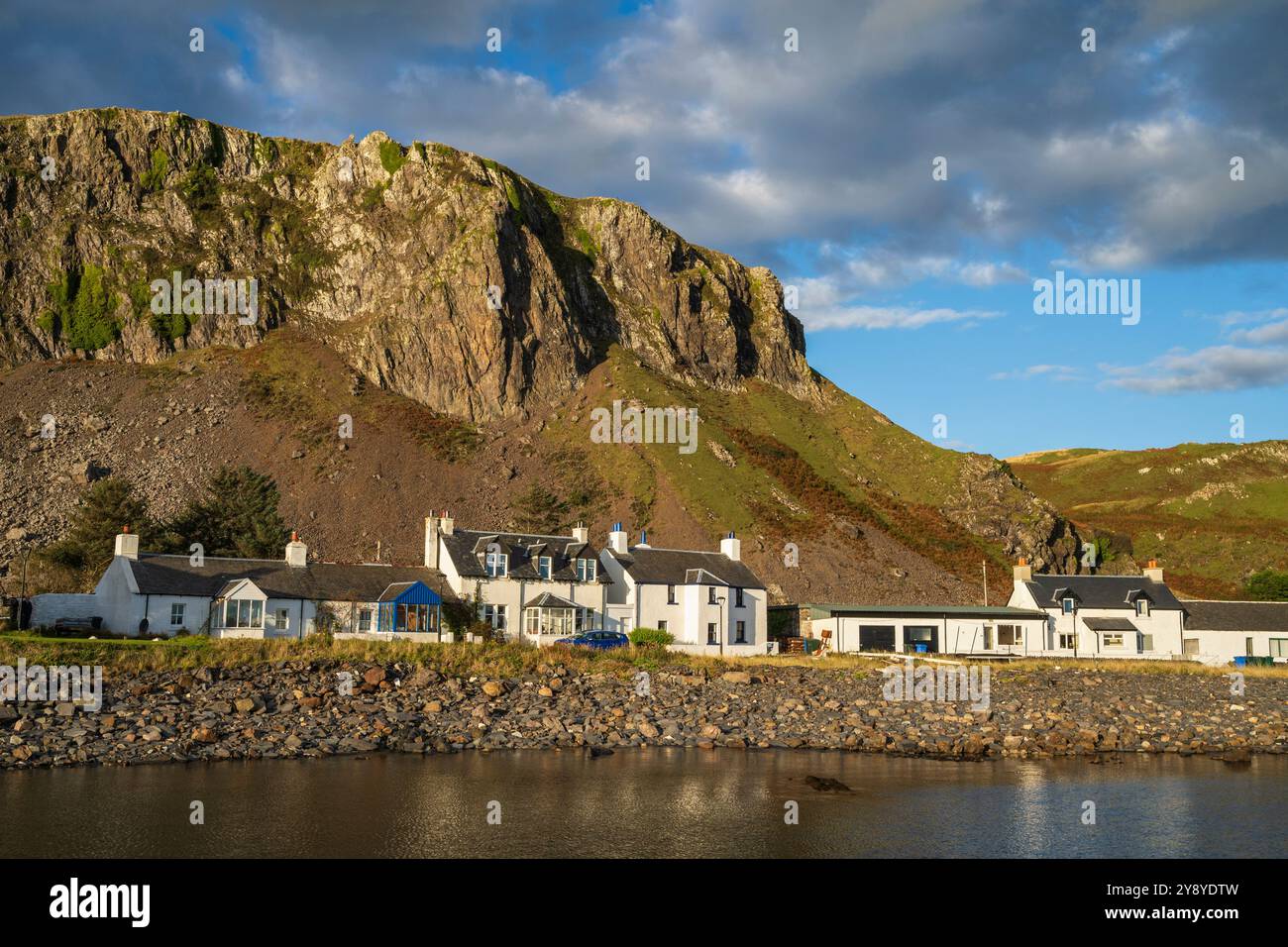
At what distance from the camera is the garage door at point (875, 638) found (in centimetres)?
6656

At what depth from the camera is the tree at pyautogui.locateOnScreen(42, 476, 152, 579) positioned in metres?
65.4

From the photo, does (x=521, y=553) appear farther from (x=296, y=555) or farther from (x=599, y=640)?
(x=296, y=555)

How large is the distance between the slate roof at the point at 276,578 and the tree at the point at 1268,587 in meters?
71.5

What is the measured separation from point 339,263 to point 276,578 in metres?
81.4

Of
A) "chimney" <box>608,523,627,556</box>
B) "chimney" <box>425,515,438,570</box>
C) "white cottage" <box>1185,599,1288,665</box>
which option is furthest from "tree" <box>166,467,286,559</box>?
"white cottage" <box>1185,599,1288,665</box>

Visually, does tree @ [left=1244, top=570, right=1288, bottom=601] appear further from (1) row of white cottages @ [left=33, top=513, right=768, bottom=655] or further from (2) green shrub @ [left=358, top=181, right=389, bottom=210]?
(2) green shrub @ [left=358, top=181, right=389, bottom=210]

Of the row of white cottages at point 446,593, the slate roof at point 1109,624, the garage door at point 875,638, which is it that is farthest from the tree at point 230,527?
→ the slate roof at point 1109,624

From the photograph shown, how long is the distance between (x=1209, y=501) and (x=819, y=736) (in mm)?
128165

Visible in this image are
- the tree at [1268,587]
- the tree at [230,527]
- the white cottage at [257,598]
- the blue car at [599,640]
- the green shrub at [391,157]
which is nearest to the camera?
the white cottage at [257,598]

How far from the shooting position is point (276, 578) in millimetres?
54281

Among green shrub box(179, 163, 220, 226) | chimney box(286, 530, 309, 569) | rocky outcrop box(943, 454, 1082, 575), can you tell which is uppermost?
green shrub box(179, 163, 220, 226)

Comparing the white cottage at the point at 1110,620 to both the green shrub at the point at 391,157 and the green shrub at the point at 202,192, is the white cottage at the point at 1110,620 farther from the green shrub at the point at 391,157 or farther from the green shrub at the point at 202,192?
the green shrub at the point at 202,192

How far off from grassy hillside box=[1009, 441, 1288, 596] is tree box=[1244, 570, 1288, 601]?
9.87m

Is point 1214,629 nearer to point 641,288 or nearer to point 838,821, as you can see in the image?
point 838,821
